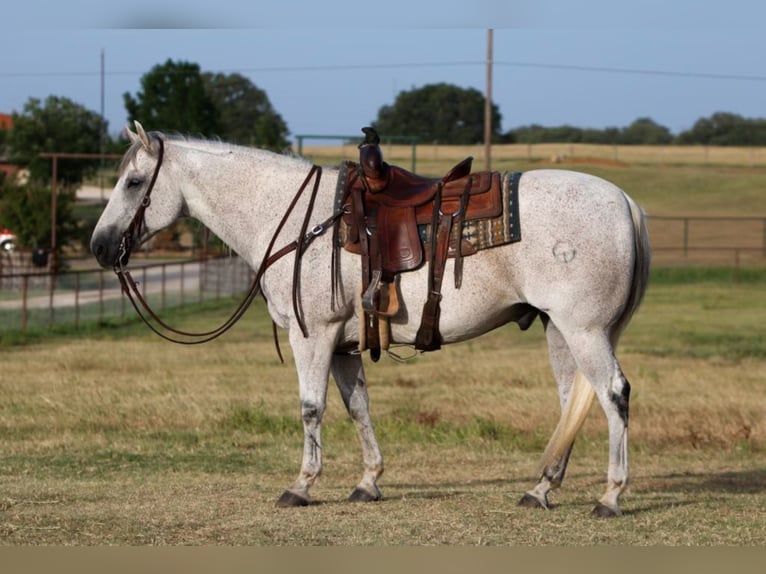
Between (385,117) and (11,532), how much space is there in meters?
96.8

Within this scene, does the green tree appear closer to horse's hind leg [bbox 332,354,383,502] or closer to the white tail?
horse's hind leg [bbox 332,354,383,502]

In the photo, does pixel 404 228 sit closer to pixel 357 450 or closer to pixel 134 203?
pixel 134 203

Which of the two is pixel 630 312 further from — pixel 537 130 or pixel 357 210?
pixel 537 130

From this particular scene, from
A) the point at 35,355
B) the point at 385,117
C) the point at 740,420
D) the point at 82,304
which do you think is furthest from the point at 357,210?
the point at 385,117

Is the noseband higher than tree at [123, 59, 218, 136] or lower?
lower

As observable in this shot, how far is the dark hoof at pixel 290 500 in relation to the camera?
7.97 meters

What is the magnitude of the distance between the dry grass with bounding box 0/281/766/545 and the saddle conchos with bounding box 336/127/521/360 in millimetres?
1271

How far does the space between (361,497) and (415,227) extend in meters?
1.86

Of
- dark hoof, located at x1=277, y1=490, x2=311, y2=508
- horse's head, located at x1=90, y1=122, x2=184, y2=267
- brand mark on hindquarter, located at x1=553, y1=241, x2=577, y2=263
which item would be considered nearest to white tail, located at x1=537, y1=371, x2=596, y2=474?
brand mark on hindquarter, located at x1=553, y1=241, x2=577, y2=263

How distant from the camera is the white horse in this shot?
7656 mm

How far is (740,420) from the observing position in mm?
12891

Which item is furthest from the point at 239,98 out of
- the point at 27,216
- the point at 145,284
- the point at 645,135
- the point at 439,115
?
the point at 145,284

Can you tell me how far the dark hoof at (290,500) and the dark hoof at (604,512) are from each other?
185 centimetres

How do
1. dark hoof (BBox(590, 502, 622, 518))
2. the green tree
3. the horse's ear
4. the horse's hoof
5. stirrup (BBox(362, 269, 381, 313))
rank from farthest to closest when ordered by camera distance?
1. the green tree
2. the horse's ear
3. the horse's hoof
4. stirrup (BBox(362, 269, 381, 313))
5. dark hoof (BBox(590, 502, 622, 518))
